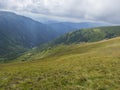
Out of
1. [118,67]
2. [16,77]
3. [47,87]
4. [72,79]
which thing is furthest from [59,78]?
[118,67]

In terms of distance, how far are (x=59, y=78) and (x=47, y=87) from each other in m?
3.39

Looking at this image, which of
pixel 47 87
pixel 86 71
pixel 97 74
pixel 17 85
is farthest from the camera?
pixel 86 71

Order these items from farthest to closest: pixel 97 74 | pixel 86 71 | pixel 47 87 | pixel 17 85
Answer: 1. pixel 86 71
2. pixel 97 74
3. pixel 17 85
4. pixel 47 87

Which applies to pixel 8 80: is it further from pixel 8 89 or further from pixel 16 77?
pixel 8 89

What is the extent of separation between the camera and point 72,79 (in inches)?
1059

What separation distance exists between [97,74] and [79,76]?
8.12ft

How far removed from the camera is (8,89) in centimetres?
2517

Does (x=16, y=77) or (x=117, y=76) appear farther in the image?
(x=16, y=77)

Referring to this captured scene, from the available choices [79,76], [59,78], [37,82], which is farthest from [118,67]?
[37,82]

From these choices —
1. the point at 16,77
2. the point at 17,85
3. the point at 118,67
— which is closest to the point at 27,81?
the point at 17,85

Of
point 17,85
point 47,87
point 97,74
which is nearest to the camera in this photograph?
point 47,87

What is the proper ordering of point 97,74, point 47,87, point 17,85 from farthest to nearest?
point 97,74 → point 17,85 → point 47,87

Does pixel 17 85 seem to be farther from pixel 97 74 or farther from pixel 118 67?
pixel 118 67

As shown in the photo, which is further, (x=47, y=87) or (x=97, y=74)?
(x=97, y=74)
